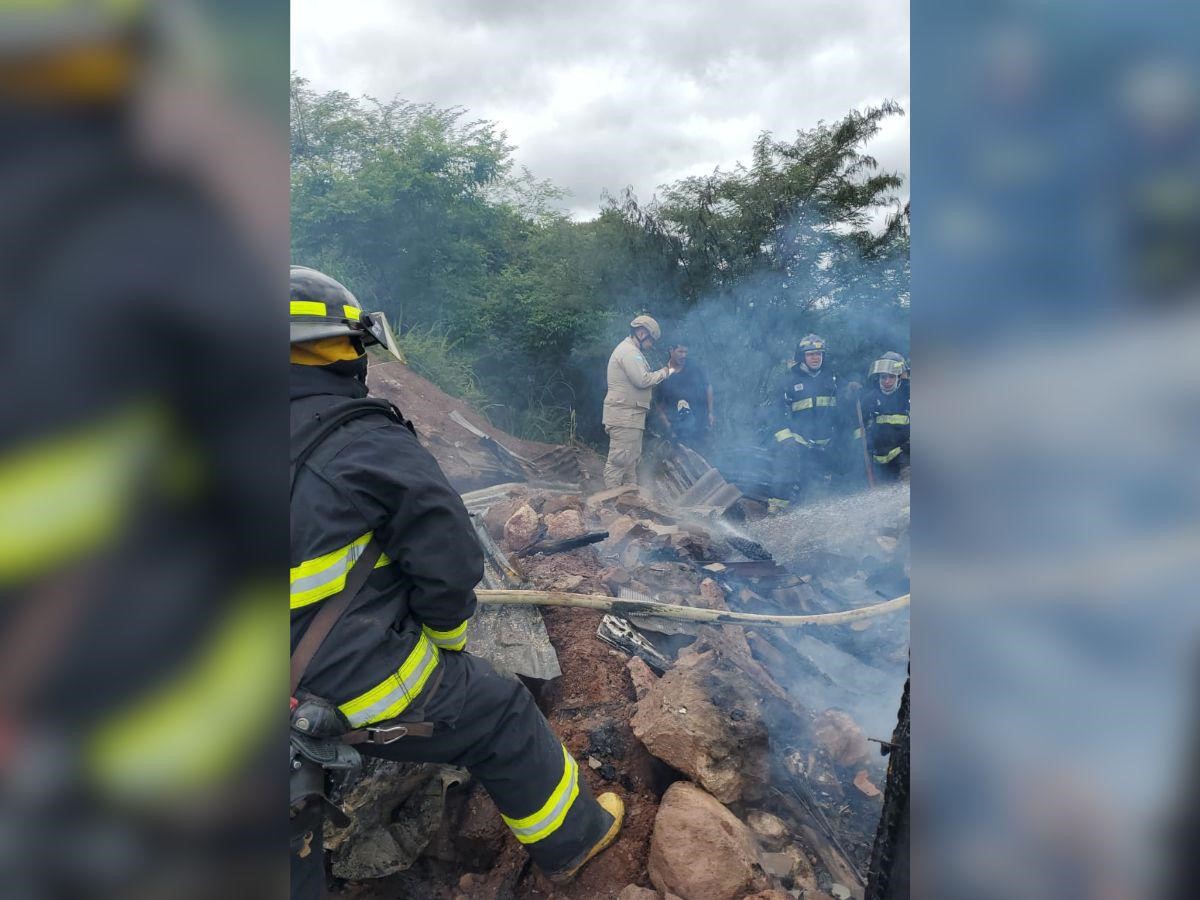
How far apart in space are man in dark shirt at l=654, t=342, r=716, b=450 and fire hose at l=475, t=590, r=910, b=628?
21.5 feet

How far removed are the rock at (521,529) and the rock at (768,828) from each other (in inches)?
125

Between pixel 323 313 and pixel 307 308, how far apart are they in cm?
5

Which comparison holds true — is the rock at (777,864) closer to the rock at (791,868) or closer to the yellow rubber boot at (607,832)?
the rock at (791,868)

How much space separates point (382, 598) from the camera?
2.35m

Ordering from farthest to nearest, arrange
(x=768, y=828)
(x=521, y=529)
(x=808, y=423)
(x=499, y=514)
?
(x=808, y=423) < (x=499, y=514) < (x=521, y=529) < (x=768, y=828)

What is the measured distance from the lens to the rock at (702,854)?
102 inches

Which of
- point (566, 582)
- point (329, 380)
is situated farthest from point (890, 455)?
point (329, 380)

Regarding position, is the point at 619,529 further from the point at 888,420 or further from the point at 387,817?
the point at 387,817

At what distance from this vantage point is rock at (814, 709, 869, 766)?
11.1 ft

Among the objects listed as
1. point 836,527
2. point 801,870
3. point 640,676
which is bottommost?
point 801,870

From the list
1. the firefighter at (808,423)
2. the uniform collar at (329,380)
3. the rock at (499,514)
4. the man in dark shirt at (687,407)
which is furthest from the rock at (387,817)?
the man in dark shirt at (687,407)

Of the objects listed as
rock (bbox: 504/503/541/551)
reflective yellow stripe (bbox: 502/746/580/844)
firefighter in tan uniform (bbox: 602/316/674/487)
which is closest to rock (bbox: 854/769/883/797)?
reflective yellow stripe (bbox: 502/746/580/844)
